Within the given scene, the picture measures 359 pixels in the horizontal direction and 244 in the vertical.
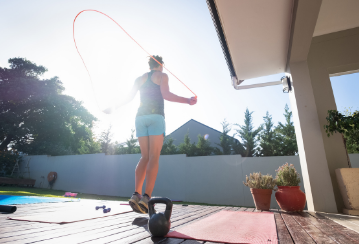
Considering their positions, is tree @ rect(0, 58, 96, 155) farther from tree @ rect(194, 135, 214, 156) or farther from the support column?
the support column

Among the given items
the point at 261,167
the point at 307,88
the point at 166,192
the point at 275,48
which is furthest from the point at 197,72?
the point at 166,192

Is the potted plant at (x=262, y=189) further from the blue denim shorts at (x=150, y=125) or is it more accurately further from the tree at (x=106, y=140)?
the tree at (x=106, y=140)

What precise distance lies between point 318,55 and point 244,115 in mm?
11860

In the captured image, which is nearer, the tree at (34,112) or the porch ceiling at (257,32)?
the porch ceiling at (257,32)

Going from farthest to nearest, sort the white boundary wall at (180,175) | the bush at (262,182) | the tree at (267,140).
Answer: the tree at (267,140), the white boundary wall at (180,175), the bush at (262,182)

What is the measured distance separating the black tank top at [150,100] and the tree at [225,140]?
1153cm

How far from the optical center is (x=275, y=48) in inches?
120

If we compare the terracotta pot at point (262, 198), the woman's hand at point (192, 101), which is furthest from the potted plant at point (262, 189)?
the woman's hand at point (192, 101)

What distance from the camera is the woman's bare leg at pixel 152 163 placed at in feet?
5.45

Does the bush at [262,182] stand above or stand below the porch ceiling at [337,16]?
below

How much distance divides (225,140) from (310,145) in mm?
10664

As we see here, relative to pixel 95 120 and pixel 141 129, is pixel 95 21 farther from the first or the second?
pixel 95 120

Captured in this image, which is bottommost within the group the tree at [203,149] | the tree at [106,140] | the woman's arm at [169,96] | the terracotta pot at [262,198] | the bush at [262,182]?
the terracotta pot at [262,198]

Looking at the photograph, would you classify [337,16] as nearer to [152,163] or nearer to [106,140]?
[152,163]
